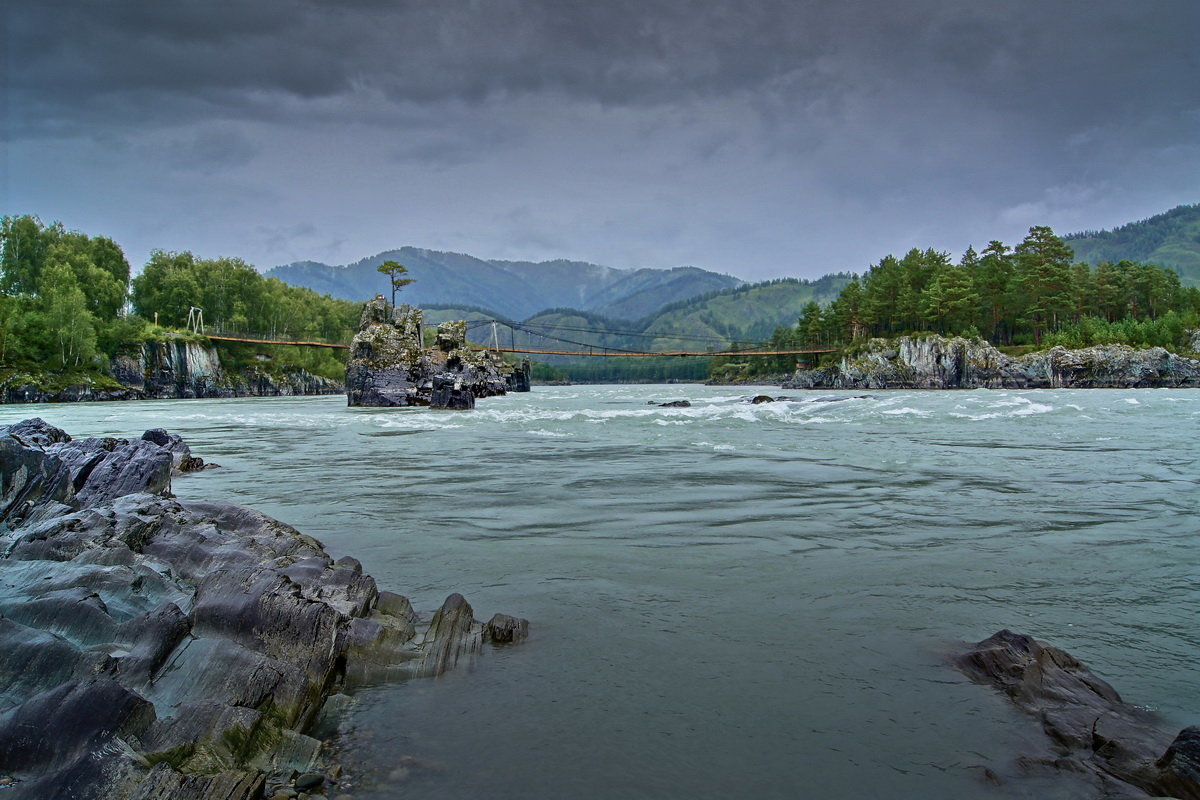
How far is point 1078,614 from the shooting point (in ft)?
18.3

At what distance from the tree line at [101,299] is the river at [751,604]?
7386 centimetres

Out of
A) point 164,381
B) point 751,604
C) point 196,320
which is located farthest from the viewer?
point 196,320

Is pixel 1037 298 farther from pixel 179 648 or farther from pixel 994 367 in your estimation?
pixel 179 648

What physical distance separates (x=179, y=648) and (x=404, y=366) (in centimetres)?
5709

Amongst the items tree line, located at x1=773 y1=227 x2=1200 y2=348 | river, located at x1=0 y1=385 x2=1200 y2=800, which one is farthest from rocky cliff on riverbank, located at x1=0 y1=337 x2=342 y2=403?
tree line, located at x1=773 y1=227 x2=1200 y2=348

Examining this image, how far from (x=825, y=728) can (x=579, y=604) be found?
106 inches

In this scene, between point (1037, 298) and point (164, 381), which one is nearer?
point (164, 381)

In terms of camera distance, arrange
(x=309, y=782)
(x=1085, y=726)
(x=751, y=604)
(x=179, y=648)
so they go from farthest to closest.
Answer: (x=751, y=604) < (x=179, y=648) < (x=1085, y=726) < (x=309, y=782)

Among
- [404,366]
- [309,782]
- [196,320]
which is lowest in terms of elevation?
[309,782]

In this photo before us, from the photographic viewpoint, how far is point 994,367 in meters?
79.9

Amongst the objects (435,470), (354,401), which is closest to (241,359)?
(354,401)

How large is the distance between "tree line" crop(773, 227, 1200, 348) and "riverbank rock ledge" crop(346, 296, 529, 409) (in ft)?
234

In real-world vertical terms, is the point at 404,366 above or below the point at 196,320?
below

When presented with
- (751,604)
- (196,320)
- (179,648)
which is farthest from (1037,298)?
(196,320)
